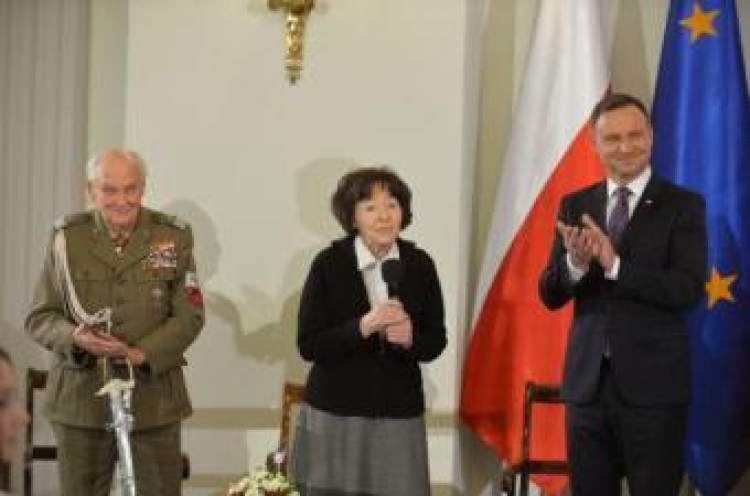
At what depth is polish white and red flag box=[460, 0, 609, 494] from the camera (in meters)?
4.50

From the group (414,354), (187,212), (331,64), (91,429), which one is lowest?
(91,429)

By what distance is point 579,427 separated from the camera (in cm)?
343

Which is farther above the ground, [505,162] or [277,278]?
[505,162]

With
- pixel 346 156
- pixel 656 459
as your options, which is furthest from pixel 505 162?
pixel 656 459

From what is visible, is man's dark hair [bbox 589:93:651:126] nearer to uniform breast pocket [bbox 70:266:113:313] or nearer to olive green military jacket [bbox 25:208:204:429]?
olive green military jacket [bbox 25:208:204:429]

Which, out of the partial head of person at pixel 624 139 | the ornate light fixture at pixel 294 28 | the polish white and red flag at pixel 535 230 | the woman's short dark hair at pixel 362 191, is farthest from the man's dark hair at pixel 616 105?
the ornate light fixture at pixel 294 28

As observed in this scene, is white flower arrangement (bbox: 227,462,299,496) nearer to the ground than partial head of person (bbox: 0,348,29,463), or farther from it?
nearer to the ground

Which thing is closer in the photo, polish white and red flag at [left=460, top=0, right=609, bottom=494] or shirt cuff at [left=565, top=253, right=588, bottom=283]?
shirt cuff at [left=565, top=253, right=588, bottom=283]

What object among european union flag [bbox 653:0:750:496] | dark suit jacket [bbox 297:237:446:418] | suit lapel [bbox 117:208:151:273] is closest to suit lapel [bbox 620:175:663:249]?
dark suit jacket [bbox 297:237:446:418]

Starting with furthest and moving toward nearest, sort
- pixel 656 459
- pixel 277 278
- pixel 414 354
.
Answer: pixel 277 278, pixel 414 354, pixel 656 459

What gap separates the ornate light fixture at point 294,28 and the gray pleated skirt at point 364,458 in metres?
1.62

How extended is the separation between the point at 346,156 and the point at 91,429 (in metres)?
1.57

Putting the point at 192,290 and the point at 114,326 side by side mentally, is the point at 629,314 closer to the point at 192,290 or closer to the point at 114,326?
the point at 192,290

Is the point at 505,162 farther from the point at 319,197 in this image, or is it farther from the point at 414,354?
the point at 414,354
